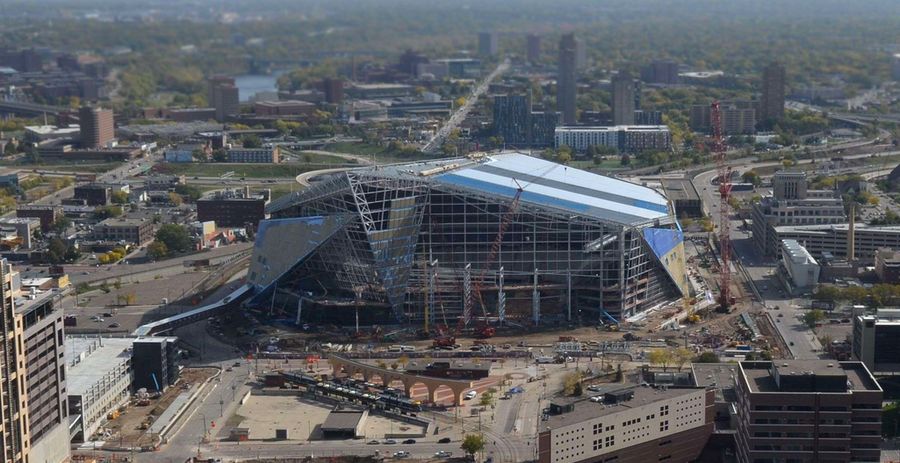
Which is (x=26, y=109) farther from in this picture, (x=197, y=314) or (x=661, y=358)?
(x=661, y=358)

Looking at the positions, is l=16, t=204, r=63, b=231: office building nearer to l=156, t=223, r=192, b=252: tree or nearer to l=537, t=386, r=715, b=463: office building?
l=156, t=223, r=192, b=252: tree

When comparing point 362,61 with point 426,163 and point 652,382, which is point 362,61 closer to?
point 426,163

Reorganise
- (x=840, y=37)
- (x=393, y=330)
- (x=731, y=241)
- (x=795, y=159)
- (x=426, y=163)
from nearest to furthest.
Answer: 1. (x=393, y=330)
2. (x=426, y=163)
3. (x=731, y=241)
4. (x=795, y=159)
5. (x=840, y=37)

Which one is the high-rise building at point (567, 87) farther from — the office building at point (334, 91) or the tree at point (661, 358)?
the tree at point (661, 358)

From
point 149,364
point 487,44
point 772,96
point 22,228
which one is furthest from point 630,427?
point 487,44

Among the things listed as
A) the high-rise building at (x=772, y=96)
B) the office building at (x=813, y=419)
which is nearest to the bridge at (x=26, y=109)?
the high-rise building at (x=772, y=96)

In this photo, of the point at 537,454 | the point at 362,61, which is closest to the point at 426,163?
the point at 537,454

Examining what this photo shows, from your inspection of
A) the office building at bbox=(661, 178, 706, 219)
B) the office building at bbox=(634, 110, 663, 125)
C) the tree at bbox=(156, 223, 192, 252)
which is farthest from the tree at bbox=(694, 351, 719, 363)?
the office building at bbox=(634, 110, 663, 125)
